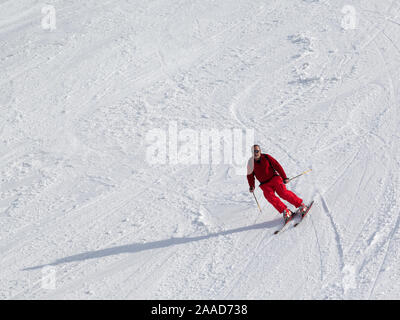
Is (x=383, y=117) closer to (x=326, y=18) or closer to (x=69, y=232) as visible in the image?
(x=326, y=18)

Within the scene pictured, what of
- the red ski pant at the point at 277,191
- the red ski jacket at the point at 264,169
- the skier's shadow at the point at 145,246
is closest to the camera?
the red ski jacket at the point at 264,169

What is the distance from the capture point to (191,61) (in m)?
17.2

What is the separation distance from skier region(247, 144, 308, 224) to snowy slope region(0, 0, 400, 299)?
18.9 inches

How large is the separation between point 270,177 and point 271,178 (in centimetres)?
3

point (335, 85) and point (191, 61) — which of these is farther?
point (191, 61)

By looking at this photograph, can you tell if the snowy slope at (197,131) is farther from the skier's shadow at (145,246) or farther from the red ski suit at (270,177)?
the red ski suit at (270,177)

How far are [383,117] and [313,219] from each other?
4153mm

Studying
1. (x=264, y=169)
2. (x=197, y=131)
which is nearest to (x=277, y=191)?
(x=264, y=169)

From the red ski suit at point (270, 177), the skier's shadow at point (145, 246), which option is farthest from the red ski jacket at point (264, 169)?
the skier's shadow at point (145, 246)

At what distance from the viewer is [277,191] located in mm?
10266

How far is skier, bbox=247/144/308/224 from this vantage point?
397 inches

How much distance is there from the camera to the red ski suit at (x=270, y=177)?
33.1 feet

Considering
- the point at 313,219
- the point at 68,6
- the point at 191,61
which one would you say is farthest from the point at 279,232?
the point at 68,6

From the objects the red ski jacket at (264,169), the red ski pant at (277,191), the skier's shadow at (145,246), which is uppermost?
the red ski jacket at (264,169)
